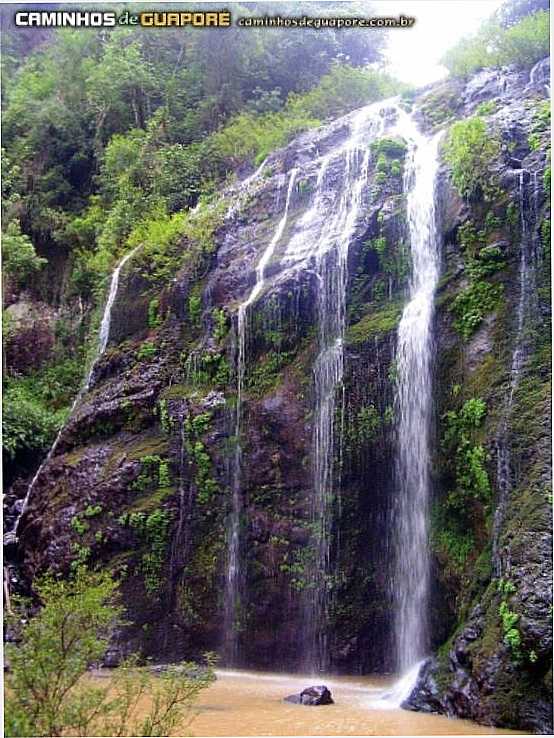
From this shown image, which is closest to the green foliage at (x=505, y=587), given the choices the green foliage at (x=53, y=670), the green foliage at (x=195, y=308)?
the green foliage at (x=53, y=670)

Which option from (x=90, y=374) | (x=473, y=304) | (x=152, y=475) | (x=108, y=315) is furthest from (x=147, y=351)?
(x=473, y=304)

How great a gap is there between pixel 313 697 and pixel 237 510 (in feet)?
6.80

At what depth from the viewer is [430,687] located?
530 cm

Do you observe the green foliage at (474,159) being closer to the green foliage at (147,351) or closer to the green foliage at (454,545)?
the green foliage at (454,545)

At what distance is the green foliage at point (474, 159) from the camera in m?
7.07

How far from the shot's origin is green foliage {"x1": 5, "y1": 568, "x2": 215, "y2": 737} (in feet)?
11.6

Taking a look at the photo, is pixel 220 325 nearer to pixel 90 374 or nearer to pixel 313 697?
pixel 90 374

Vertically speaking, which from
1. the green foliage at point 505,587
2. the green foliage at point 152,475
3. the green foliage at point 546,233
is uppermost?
the green foliage at point 546,233

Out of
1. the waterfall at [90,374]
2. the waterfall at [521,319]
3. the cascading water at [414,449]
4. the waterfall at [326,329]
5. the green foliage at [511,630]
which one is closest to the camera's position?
the green foliage at [511,630]

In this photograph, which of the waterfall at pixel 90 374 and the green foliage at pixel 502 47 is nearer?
the waterfall at pixel 90 374

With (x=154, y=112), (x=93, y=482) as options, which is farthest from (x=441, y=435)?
(x=154, y=112)

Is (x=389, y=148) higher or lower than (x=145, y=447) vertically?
higher

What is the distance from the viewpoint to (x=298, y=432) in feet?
23.7

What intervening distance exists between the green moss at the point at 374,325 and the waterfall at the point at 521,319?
3.76ft
